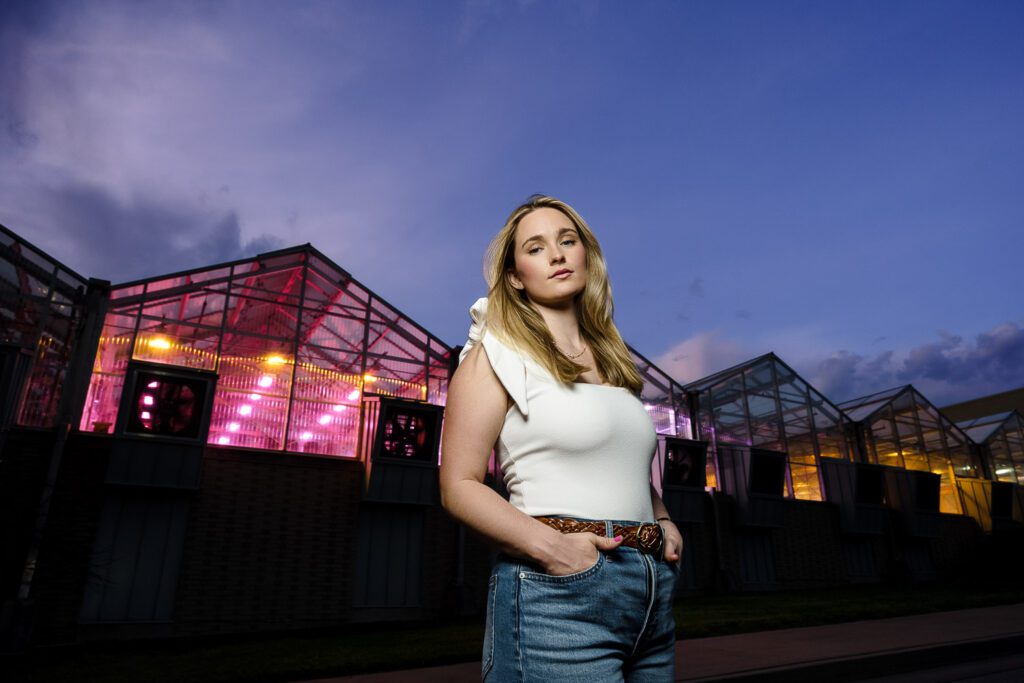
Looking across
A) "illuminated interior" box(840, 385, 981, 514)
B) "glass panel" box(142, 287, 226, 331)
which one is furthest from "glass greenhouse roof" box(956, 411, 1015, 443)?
"glass panel" box(142, 287, 226, 331)

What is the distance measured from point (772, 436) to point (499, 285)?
1838cm

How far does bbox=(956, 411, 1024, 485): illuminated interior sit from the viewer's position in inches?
909

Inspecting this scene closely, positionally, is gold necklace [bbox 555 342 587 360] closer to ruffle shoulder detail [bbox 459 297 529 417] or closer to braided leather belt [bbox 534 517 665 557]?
ruffle shoulder detail [bbox 459 297 529 417]

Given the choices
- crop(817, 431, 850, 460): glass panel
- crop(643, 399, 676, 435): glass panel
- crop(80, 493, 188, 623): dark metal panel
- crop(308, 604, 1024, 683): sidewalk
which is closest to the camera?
crop(308, 604, 1024, 683): sidewalk

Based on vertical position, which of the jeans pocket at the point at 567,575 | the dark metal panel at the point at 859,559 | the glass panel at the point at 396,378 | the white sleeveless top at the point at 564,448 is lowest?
the dark metal panel at the point at 859,559

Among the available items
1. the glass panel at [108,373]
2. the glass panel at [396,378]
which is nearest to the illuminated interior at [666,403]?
the glass panel at [396,378]

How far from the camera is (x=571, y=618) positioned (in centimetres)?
109

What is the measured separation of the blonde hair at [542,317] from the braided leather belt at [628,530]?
0.31m

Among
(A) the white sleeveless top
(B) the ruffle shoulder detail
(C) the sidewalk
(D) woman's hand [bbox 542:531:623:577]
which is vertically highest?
(B) the ruffle shoulder detail

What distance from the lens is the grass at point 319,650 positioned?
598 centimetres

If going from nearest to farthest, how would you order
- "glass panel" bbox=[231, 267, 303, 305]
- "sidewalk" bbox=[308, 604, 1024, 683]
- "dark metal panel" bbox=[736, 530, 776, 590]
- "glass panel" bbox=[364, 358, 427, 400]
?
"sidewalk" bbox=[308, 604, 1024, 683]
"glass panel" bbox=[231, 267, 303, 305]
"glass panel" bbox=[364, 358, 427, 400]
"dark metal panel" bbox=[736, 530, 776, 590]

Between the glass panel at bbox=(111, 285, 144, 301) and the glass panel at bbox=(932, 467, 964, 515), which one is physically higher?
the glass panel at bbox=(111, 285, 144, 301)

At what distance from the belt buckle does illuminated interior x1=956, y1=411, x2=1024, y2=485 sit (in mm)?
28381

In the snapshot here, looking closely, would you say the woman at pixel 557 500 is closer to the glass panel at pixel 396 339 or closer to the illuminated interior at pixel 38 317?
the illuminated interior at pixel 38 317
